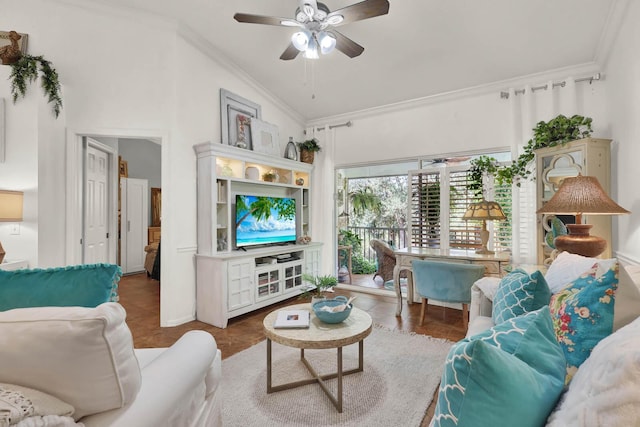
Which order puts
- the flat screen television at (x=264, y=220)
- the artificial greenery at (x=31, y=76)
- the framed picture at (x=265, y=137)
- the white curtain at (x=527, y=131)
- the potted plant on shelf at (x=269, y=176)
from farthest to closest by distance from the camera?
the potted plant on shelf at (x=269, y=176)
the framed picture at (x=265, y=137)
the flat screen television at (x=264, y=220)
the white curtain at (x=527, y=131)
the artificial greenery at (x=31, y=76)

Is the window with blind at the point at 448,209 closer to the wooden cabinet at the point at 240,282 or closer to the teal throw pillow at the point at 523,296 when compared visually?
the wooden cabinet at the point at 240,282

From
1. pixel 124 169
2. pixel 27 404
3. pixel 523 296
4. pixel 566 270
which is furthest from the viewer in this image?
pixel 124 169

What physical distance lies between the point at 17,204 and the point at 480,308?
385 cm

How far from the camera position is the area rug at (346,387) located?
A: 1767 millimetres

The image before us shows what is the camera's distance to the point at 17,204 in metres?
2.68

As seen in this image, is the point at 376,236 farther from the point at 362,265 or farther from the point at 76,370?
the point at 76,370

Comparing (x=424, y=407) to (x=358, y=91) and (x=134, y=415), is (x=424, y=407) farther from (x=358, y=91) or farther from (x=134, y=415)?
(x=358, y=91)

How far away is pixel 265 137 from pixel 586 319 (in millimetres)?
3868

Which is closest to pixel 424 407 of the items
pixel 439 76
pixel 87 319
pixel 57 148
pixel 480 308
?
pixel 480 308

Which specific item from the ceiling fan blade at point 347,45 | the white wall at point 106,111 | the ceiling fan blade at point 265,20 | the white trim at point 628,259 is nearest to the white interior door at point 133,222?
the white wall at point 106,111

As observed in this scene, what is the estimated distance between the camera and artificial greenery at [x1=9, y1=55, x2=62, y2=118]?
9.12ft

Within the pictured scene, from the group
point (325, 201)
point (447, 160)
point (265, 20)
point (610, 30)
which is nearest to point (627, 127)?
point (610, 30)

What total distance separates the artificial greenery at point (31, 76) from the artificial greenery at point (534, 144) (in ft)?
14.7

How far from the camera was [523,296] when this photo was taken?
136cm
